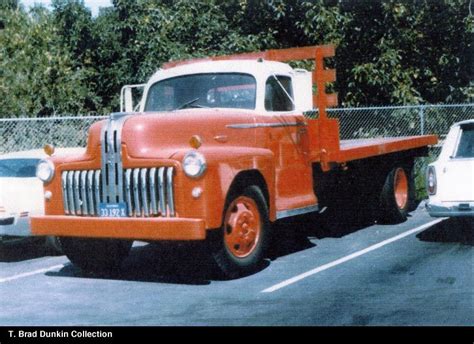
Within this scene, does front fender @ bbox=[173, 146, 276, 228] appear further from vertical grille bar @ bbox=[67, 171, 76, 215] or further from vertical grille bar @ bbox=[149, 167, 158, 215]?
vertical grille bar @ bbox=[67, 171, 76, 215]

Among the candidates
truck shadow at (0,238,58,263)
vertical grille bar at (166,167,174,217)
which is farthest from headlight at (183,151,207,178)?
truck shadow at (0,238,58,263)

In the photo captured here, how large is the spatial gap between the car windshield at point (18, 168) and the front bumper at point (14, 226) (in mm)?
538

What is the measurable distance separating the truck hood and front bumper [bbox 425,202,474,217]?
226 centimetres

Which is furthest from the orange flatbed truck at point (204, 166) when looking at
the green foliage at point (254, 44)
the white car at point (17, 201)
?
the green foliage at point (254, 44)

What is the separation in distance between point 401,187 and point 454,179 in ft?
8.80

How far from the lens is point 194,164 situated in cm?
694

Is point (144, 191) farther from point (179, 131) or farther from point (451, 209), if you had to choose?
point (451, 209)

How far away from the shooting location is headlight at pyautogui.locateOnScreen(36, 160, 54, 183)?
777cm

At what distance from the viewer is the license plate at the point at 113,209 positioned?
23.9ft

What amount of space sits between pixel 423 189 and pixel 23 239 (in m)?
7.33

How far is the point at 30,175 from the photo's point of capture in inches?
349
